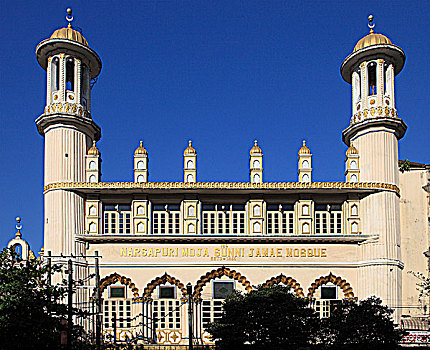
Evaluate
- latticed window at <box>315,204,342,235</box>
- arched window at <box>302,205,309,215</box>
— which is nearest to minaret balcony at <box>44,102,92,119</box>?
arched window at <box>302,205,309,215</box>

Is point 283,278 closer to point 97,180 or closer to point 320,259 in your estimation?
point 320,259

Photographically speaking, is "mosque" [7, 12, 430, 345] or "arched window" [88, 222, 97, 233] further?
"arched window" [88, 222, 97, 233]

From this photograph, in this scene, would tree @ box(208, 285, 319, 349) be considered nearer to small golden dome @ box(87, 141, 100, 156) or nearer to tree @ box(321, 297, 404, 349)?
tree @ box(321, 297, 404, 349)

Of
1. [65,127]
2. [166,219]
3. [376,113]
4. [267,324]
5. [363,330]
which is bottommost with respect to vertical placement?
[363,330]

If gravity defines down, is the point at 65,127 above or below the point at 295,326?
above

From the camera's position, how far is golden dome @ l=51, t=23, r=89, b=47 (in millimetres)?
41728

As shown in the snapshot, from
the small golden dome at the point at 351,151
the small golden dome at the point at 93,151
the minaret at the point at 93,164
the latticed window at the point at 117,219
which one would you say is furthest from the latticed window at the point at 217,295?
the small golden dome at the point at 351,151

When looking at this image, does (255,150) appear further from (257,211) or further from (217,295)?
(217,295)

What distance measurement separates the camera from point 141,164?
134 ft

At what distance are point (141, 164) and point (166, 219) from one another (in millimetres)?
3621

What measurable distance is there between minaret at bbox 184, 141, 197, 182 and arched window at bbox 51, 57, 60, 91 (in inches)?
351

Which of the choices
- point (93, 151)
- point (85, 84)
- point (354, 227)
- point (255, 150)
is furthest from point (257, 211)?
point (85, 84)

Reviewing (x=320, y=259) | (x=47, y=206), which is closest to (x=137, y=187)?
(x=47, y=206)

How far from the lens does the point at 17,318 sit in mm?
28203
